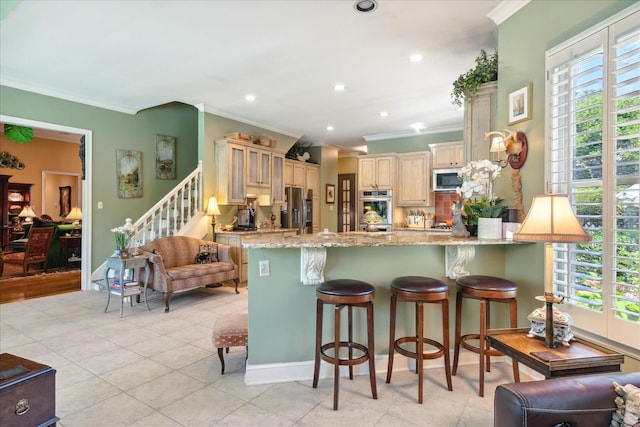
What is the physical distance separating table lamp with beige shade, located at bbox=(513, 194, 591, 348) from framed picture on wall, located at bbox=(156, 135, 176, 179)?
21.0 ft

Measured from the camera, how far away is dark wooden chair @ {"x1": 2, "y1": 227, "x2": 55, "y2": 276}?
6297 millimetres

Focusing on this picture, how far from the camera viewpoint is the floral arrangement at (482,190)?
2.72 meters

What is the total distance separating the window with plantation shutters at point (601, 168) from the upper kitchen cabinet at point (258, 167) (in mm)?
4744

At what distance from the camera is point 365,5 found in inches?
112

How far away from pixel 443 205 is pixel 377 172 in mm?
1501

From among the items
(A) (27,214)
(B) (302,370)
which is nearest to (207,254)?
(B) (302,370)

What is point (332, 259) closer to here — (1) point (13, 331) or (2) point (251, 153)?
(1) point (13, 331)

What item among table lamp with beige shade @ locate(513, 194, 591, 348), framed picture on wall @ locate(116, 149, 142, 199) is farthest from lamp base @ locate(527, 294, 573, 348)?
framed picture on wall @ locate(116, 149, 142, 199)

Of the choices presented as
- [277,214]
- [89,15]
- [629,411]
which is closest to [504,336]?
[629,411]

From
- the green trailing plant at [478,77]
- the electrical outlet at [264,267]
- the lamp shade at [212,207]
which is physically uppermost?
the green trailing plant at [478,77]

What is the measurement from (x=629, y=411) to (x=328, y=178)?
8020 mm

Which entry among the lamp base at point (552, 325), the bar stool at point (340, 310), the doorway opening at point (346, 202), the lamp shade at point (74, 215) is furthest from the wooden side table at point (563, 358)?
the lamp shade at point (74, 215)

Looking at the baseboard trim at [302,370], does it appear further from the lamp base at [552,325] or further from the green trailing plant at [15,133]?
the green trailing plant at [15,133]

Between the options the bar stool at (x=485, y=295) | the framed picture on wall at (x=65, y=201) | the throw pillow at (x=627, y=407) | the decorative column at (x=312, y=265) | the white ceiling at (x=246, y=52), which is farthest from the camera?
the framed picture on wall at (x=65, y=201)
